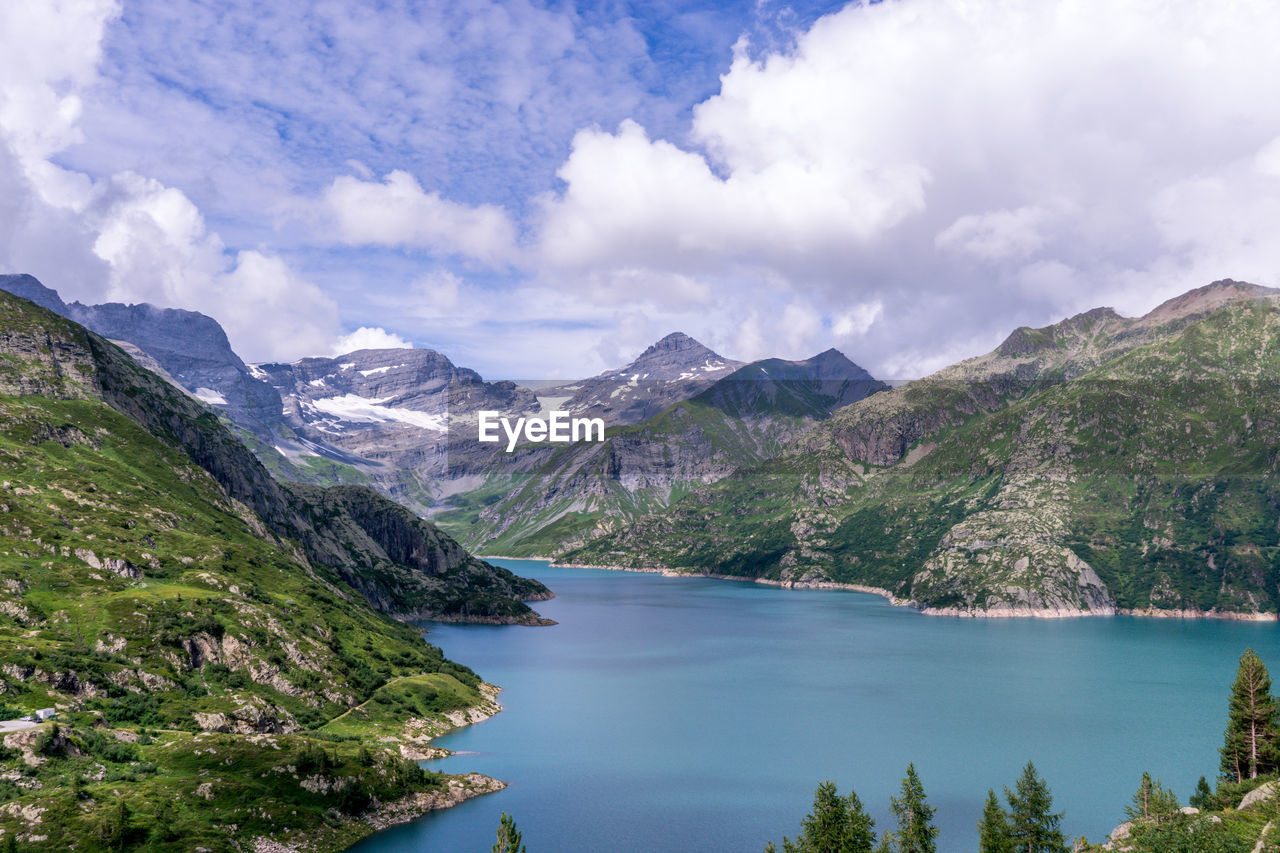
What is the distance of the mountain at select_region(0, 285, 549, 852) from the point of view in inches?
3681

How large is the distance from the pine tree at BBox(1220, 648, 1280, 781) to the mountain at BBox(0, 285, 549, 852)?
97.2 metres

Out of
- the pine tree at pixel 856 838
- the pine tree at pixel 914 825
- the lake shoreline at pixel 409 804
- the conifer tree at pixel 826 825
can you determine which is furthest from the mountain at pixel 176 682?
the pine tree at pixel 914 825

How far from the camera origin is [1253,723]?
98688 mm

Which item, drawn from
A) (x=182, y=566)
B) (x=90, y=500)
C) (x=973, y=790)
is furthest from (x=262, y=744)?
(x=973, y=790)

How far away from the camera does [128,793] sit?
9219cm

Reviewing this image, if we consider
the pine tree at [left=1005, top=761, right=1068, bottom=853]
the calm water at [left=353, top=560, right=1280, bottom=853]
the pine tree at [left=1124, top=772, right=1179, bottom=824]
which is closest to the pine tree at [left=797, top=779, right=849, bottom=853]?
the pine tree at [left=1005, top=761, right=1068, bottom=853]

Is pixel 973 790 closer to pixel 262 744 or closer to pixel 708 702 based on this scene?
pixel 708 702

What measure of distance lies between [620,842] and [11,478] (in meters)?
139

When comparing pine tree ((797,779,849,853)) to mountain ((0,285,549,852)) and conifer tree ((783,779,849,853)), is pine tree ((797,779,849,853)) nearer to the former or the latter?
conifer tree ((783,779,849,853))

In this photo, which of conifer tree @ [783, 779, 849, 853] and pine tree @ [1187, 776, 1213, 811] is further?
pine tree @ [1187, 776, 1213, 811]

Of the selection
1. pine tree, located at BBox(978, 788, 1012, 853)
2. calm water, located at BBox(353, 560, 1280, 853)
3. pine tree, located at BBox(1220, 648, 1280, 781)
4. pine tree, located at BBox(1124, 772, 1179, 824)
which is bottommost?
calm water, located at BBox(353, 560, 1280, 853)

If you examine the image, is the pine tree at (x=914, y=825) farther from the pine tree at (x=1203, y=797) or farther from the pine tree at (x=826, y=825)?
the pine tree at (x=1203, y=797)

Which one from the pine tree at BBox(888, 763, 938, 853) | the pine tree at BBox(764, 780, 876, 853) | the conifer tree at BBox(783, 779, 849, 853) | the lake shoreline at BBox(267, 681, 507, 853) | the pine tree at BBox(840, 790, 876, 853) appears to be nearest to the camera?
the pine tree at BBox(840, 790, 876, 853)

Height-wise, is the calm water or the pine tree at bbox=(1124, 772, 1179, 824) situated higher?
the pine tree at bbox=(1124, 772, 1179, 824)
